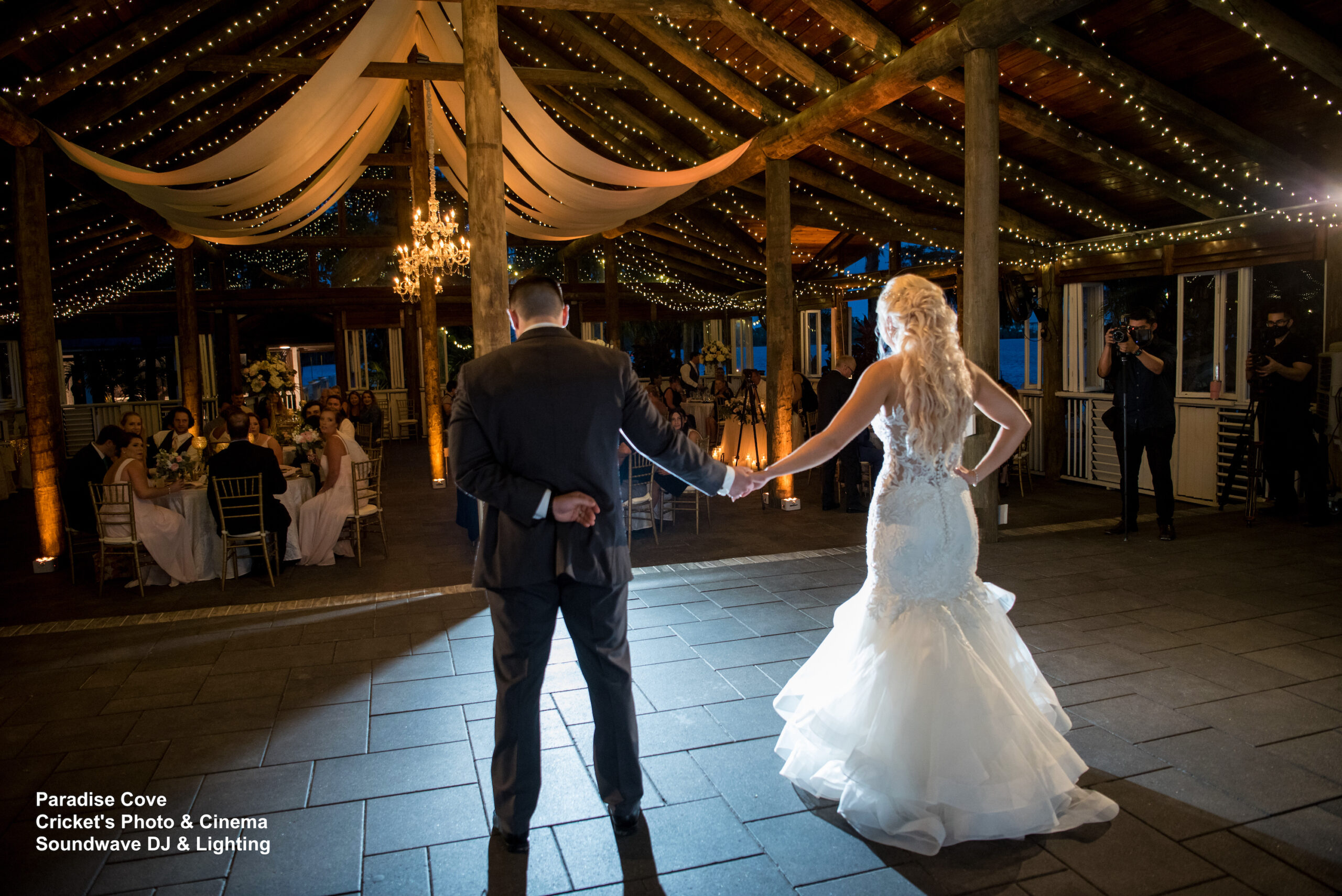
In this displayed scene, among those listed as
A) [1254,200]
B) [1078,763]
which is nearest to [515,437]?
[1078,763]

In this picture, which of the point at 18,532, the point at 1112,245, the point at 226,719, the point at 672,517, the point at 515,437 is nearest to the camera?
the point at 515,437

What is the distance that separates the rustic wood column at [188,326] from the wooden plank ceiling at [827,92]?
1.06 metres

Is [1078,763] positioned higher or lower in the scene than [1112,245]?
lower

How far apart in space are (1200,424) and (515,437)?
7.59 metres

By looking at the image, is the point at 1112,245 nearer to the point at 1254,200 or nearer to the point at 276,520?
the point at 1254,200

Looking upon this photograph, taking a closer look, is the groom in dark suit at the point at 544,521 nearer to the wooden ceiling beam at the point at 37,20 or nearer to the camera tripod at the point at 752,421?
the wooden ceiling beam at the point at 37,20

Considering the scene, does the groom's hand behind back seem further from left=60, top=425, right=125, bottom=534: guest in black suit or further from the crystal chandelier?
the crystal chandelier

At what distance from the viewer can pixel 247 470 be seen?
5.84 metres

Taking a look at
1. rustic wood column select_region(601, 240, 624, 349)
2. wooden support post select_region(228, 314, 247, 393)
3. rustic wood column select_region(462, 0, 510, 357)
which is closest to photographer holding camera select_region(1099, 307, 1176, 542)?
rustic wood column select_region(462, 0, 510, 357)

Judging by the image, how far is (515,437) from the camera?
233 centimetres

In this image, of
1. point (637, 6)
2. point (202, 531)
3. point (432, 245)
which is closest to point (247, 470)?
point (202, 531)

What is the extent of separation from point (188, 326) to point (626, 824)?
13365 mm

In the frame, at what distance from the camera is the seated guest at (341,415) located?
7367 millimetres

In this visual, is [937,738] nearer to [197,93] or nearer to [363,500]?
[363,500]
